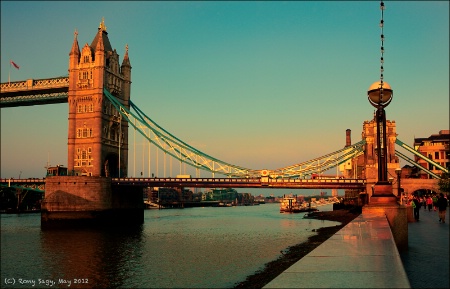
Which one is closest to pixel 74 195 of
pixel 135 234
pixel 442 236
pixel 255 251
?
pixel 135 234

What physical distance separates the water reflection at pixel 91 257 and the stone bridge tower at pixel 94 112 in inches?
840

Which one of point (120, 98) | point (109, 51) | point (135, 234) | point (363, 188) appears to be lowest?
point (135, 234)

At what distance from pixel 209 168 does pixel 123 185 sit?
665 inches

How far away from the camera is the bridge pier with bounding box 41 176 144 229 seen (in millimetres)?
60969

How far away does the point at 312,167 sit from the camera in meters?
79.1

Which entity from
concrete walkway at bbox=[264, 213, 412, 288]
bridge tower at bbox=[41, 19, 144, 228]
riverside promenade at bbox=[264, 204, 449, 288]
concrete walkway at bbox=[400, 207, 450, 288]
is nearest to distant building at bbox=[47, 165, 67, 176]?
bridge tower at bbox=[41, 19, 144, 228]

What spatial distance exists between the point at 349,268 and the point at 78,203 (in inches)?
2399

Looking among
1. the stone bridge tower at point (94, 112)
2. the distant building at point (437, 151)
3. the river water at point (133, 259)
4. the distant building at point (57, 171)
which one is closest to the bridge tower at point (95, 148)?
the stone bridge tower at point (94, 112)

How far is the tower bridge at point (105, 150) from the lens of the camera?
63031mm

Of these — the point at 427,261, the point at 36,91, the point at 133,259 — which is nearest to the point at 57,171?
the point at 36,91

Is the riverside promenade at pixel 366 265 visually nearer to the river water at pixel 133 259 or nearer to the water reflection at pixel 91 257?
the river water at pixel 133 259

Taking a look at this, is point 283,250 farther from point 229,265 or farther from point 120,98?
point 120,98

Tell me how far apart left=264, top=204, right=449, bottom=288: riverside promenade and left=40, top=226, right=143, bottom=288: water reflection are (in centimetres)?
1643

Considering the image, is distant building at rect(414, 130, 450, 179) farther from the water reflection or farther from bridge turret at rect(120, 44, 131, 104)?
the water reflection
